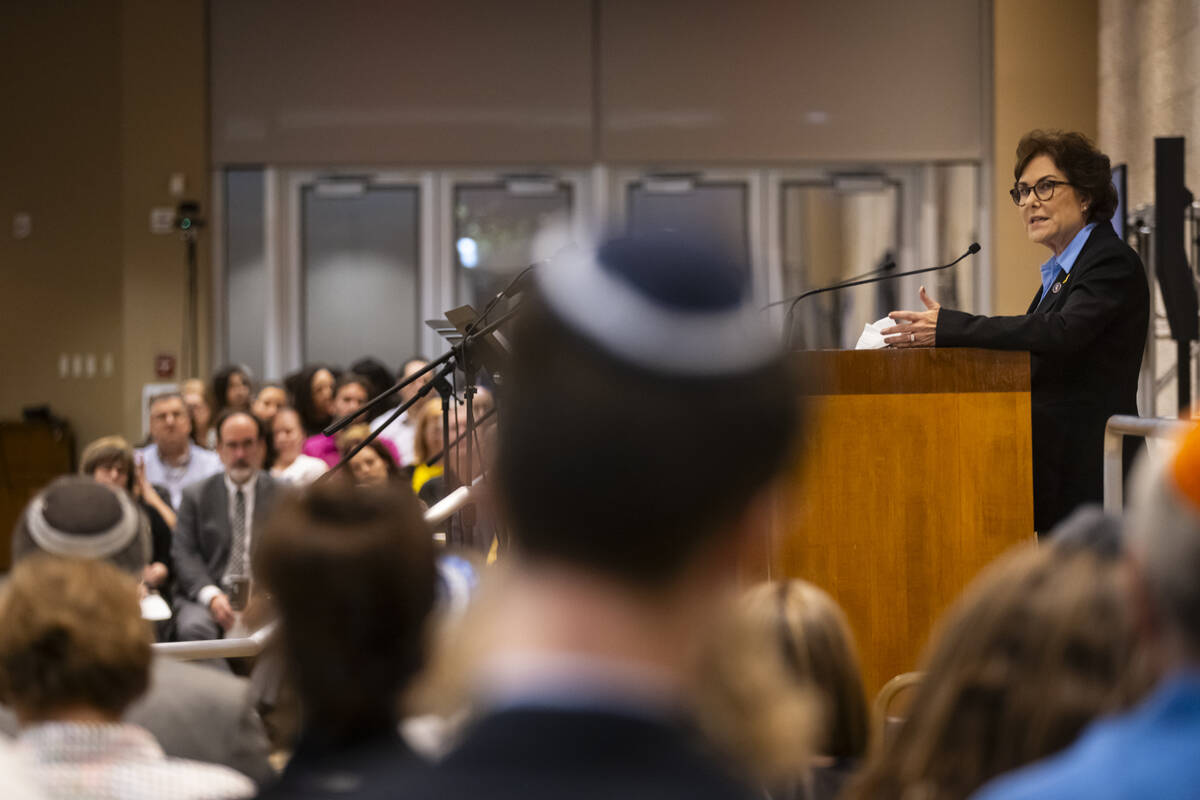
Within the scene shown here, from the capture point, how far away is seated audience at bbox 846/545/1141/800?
1213mm

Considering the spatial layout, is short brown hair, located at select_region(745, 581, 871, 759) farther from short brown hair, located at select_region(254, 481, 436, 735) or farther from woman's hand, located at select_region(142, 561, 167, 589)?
woman's hand, located at select_region(142, 561, 167, 589)

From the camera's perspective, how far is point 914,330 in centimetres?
283

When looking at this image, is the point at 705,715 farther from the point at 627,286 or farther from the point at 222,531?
the point at 222,531

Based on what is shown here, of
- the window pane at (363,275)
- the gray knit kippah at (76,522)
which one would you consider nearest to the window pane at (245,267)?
the window pane at (363,275)

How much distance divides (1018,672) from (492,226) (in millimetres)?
8541

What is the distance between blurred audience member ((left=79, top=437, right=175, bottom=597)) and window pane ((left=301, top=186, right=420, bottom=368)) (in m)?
3.94

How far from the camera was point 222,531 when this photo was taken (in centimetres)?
554

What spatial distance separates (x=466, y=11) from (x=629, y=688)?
30.3 feet

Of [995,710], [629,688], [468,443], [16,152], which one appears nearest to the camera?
[629,688]

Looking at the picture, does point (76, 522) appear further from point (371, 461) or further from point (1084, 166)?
point (1084, 166)

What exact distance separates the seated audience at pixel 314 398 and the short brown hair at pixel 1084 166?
209 inches

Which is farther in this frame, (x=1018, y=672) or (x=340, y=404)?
(x=340, y=404)

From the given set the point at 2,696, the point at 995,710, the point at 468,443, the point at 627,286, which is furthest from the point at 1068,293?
the point at 627,286

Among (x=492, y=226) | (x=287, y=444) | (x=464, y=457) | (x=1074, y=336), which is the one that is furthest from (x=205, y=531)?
(x=492, y=226)
